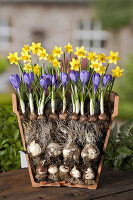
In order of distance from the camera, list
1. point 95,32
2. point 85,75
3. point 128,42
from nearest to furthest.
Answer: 1. point 85,75
2. point 128,42
3. point 95,32

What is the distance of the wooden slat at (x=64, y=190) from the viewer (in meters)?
1.34

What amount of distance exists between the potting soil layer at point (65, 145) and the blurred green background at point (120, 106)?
584mm

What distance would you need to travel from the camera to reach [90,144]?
1364 millimetres

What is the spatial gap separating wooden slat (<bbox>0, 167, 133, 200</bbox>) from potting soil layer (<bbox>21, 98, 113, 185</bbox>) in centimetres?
5

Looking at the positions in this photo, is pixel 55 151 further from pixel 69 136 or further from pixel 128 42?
pixel 128 42

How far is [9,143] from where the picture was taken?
82.4 inches

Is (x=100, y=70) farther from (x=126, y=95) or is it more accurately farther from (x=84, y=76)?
(x=126, y=95)

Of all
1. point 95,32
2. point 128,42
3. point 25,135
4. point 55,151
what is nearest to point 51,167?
point 55,151

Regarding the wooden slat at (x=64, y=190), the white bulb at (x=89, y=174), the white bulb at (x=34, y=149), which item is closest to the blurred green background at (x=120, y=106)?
the wooden slat at (x=64, y=190)

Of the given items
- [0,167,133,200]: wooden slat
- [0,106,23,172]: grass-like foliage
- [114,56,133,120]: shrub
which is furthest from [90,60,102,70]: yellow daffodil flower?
[114,56,133,120]: shrub

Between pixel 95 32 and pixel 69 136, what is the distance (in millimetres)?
11128

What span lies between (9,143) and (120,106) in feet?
16.2

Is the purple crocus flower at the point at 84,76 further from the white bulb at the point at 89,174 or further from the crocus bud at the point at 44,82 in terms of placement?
the white bulb at the point at 89,174

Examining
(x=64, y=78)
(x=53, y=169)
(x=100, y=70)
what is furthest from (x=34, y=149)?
(x=100, y=70)
